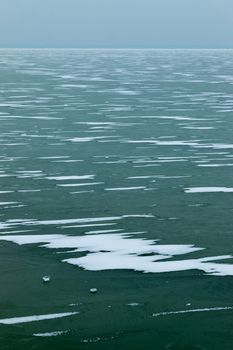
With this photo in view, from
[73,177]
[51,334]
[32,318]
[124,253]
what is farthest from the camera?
[73,177]

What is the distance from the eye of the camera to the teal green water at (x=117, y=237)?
10688 millimetres

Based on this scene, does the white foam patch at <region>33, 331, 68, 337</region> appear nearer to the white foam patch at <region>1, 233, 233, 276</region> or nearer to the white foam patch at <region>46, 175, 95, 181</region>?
the white foam patch at <region>1, 233, 233, 276</region>

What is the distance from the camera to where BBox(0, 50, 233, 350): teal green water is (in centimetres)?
1069

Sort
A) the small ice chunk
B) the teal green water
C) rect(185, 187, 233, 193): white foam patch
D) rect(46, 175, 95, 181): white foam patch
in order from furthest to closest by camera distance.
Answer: rect(46, 175, 95, 181): white foam patch → rect(185, 187, 233, 193): white foam patch → the small ice chunk → the teal green water

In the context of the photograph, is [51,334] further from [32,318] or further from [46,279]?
[46,279]

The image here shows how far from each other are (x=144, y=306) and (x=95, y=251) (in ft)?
9.80

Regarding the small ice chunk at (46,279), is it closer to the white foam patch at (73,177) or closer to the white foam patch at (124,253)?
the white foam patch at (124,253)

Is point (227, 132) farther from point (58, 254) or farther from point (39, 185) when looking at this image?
point (58, 254)

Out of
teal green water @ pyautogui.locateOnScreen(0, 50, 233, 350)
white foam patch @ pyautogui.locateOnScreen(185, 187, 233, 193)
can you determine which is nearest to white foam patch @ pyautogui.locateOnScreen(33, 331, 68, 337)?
teal green water @ pyautogui.locateOnScreen(0, 50, 233, 350)

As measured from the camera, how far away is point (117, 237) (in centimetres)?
1519

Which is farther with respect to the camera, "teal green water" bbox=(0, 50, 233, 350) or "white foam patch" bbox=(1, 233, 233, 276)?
"white foam patch" bbox=(1, 233, 233, 276)

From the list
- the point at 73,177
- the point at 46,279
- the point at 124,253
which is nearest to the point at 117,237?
the point at 124,253

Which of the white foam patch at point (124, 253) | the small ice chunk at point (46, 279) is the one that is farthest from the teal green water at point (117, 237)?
the small ice chunk at point (46, 279)

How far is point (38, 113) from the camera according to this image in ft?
136
